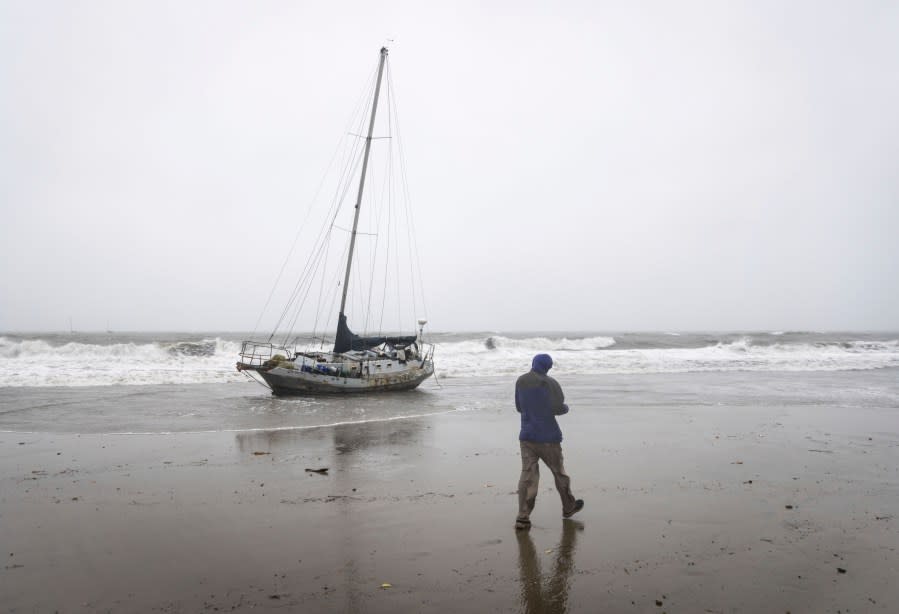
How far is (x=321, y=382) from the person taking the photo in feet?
64.2

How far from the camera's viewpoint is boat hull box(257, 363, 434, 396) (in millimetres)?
19250

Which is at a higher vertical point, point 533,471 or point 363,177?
point 363,177

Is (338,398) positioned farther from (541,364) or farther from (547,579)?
Answer: (547,579)

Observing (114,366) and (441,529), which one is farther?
(114,366)

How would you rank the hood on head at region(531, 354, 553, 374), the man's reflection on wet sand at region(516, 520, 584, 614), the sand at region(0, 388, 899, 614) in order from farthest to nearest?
the hood on head at region(531, 354, 553, 374), the sand at region(0, 388, 899, 614), the man's reflection on wet sand at region(516, 520, 584, 614)

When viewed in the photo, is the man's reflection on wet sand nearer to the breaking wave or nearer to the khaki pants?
the khaki pants

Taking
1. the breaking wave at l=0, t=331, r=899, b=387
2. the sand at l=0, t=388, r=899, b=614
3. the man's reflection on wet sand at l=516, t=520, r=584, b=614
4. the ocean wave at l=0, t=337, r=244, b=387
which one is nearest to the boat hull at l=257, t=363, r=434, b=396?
the breaking wave at l=0, t=331, r=899, b=387

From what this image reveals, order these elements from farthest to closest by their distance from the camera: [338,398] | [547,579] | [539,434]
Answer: [338,398]
[539,434]
[547,579]

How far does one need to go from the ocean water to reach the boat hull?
649mm

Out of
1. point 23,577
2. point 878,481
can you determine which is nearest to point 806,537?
point 878,481

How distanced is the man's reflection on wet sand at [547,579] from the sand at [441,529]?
0.02 m

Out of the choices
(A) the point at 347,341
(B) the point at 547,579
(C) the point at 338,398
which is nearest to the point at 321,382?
(C) the point at 338,398

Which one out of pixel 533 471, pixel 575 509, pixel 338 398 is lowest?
pixel 338 398

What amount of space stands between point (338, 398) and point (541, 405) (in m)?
14.6
